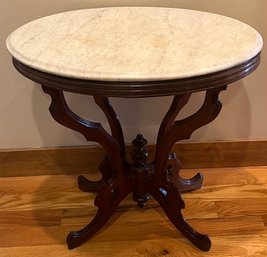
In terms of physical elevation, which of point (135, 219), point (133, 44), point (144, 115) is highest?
point (133, 44)

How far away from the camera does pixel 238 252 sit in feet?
4.10

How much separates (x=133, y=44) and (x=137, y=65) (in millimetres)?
135

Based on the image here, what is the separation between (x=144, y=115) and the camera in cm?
147

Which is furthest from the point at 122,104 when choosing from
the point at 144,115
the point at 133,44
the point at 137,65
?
the point at 137,65

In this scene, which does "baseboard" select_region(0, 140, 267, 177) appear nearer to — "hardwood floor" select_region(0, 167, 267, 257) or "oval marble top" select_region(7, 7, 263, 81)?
"hardwood floor" select_region(0, 167, 267, 257)

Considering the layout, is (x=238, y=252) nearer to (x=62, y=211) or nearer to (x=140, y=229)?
(x=140, y=229)

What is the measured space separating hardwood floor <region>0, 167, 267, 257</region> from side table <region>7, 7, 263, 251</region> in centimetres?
7

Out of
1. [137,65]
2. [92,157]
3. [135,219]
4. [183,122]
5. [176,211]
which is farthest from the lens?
[92,157]

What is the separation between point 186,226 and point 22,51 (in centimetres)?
75

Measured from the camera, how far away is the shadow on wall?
1.43 m

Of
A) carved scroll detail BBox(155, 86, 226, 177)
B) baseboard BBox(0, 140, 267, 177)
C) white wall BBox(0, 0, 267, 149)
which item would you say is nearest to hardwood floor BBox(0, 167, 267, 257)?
baseboard BBox(0, 140, 267, 177)

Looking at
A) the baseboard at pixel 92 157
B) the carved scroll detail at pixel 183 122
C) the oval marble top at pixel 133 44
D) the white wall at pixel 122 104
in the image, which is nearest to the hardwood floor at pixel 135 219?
the baseboard at pixel 92 157

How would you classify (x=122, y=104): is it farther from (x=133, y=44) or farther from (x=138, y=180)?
(x=133, y=44)

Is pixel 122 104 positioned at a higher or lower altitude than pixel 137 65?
lower
